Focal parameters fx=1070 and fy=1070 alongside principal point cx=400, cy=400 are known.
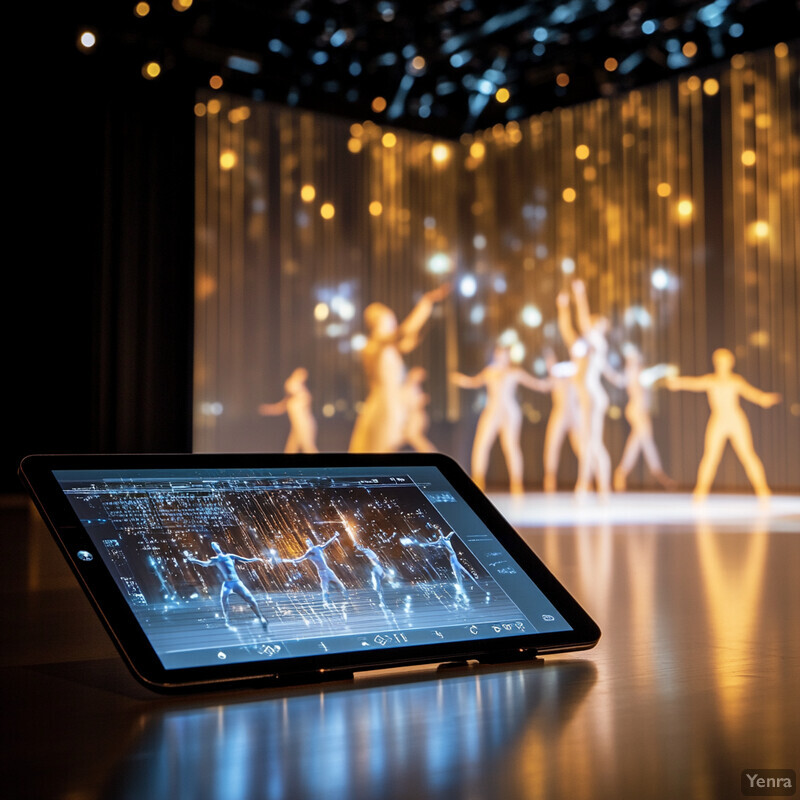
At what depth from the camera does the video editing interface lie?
1.14m

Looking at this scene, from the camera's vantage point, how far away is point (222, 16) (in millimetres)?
8297

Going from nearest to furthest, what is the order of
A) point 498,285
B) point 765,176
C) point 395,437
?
point 395,437
point 765,176
point 498,285

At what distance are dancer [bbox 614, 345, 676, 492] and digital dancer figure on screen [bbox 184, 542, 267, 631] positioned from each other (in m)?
8.31

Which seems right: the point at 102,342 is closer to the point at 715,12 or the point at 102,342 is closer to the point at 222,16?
the point at 222,16

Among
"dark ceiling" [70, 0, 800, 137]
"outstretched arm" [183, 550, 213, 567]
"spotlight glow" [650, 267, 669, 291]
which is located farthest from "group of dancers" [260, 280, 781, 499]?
"outstretched arm" [183, 550, 213, 567]

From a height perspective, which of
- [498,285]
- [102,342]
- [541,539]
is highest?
[498,285]

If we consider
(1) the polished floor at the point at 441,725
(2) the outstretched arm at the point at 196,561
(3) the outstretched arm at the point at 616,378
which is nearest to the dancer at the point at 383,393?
(3) the outstretched arm at the point at 616,378

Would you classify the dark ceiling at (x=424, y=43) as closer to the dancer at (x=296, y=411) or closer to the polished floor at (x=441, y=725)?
the dancer at (x=296, y=411)

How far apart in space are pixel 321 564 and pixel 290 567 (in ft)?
0.13

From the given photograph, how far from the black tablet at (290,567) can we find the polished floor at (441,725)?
37 millimetres

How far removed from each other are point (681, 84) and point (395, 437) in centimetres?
402

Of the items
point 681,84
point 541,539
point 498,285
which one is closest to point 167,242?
point 498,285

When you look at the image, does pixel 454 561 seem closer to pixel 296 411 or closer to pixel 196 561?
pixel 196 561

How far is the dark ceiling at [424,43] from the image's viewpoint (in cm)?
793
